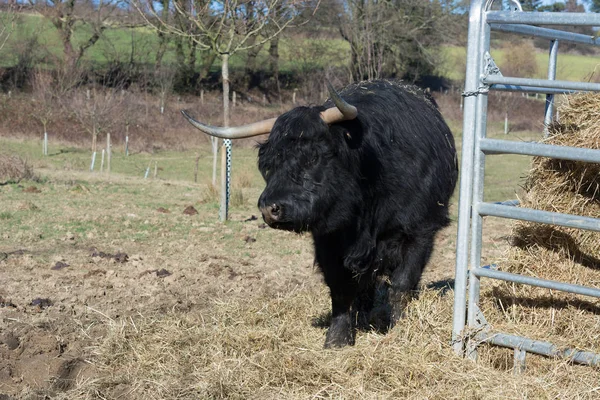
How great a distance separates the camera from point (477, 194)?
14.9 ft

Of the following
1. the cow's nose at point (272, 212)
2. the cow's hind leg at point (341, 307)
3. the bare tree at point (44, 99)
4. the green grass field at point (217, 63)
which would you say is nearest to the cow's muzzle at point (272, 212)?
the cow's nose at point (272, 212)

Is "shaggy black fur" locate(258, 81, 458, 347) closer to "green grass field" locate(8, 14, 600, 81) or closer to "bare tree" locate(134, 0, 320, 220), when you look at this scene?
"bare tree" locate(134, 0, 320, 220)

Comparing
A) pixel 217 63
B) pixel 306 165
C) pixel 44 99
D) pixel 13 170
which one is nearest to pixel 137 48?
pixel 217 63


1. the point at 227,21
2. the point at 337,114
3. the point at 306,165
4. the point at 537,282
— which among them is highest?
the point at 227,21

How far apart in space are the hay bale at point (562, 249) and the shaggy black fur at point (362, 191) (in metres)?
1.06

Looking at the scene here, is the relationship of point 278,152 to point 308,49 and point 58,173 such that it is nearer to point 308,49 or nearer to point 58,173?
point 58,173

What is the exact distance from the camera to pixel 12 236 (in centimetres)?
924

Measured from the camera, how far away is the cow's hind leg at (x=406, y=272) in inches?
220

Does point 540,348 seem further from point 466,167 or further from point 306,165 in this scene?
point 306,165

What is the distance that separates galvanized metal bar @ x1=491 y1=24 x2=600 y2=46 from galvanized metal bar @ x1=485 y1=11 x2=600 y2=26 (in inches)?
6.7

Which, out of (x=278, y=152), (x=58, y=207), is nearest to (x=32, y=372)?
(x=278, y=152)

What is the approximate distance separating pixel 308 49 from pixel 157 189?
2448 centimetres

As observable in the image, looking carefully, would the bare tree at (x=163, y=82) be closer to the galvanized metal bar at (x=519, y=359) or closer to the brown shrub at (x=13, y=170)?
the brown shrub at (x=13, y=170)

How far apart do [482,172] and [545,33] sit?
1328 mm
